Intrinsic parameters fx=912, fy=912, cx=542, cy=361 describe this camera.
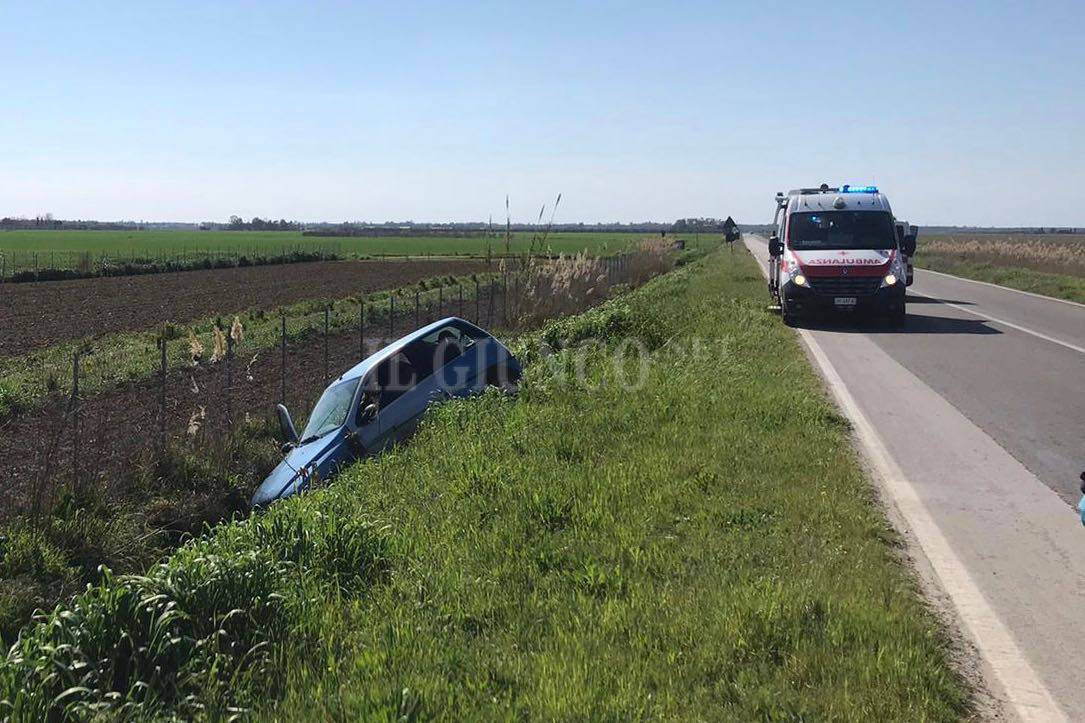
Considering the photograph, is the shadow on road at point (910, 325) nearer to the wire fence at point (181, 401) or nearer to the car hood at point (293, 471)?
the wire fence at point (181, 401)

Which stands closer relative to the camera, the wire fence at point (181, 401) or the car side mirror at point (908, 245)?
the wire fence at point (181, 401)

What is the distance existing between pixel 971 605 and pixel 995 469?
118 inches

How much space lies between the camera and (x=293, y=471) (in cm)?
878

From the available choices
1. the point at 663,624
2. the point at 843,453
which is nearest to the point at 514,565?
the point at 663,624

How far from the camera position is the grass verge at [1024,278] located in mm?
25438

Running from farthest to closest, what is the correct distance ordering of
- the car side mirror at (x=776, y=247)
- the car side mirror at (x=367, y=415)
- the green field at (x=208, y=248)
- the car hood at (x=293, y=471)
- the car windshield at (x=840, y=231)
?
the green field at (x=208, y=248)
the car side mirror at (x=776, y=247)
the car windshield at (x=840, y=231)
the car side mirror at (x=367, y=415)
the car hood at (x=293, y=471)

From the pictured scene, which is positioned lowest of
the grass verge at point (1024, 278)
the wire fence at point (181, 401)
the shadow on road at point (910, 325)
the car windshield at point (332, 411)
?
the wire fence at point (181, 401)

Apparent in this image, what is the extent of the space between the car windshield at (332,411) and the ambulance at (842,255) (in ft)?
33.2

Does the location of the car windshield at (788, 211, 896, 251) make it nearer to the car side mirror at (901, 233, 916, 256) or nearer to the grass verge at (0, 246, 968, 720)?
the car side mirror at (901, 233, 916, 256)

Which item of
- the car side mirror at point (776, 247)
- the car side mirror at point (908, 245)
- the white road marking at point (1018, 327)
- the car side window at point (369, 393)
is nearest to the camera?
the car side window at point (369, 393)

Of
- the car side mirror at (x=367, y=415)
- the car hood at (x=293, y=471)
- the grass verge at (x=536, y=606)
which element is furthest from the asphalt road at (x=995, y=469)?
the car hood at (x=293, y=471)

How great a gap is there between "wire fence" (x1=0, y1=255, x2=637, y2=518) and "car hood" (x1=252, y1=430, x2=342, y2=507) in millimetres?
1233

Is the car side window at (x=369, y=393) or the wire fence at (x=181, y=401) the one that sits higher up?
the car side window at (x=369, y=393)

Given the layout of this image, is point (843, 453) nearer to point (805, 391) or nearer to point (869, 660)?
point (805, 391)
